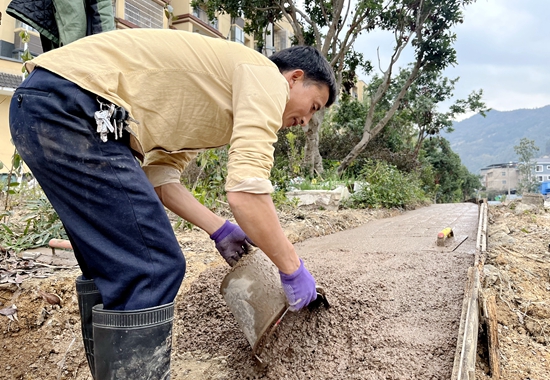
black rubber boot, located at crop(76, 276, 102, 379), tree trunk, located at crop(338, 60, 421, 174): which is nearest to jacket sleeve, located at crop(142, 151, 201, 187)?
black rubber boot, located at crop(76, 276, 102, 379)

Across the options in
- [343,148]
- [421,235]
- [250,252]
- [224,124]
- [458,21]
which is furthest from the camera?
[343,148]

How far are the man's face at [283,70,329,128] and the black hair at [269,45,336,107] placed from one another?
2 cm

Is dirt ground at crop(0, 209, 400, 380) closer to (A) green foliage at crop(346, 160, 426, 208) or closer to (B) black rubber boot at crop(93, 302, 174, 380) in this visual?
(B) black rubber boot at crop(93, 302, 174, 380)

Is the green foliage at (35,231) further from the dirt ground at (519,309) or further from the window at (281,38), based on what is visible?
the window at (281,38)

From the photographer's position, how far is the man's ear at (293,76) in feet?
4.91

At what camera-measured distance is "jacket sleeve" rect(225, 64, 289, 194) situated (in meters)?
1.19

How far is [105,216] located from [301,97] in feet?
2.71

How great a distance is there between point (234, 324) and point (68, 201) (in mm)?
1069

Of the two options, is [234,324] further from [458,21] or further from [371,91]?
[371,91]

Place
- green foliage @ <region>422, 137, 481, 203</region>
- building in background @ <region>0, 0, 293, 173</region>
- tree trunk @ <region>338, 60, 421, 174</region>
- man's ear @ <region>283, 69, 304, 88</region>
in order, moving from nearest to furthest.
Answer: man's ear @ <region>283, 69, 304, 88</region>
building in background @ <region>0, 0, 293, 173</region>
tree trunk @ <region>338, 60, 421, 174</region>
green foliage @ <region>422, 137, 481, 203</region>

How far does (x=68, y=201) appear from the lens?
1150mm

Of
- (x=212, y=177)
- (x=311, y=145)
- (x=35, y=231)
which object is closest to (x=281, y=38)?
(x=311, y=145)

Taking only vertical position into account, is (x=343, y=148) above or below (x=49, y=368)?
above

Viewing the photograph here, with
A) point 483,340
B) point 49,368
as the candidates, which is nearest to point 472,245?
point 483,340
